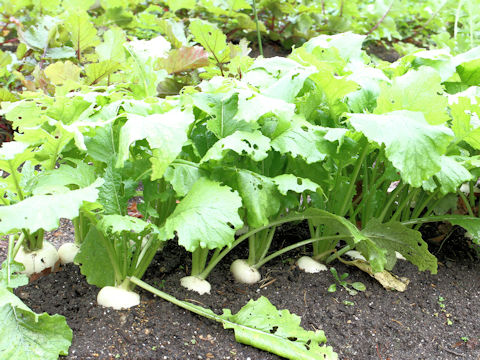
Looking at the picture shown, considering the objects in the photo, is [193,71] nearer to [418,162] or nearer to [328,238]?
[328,238]

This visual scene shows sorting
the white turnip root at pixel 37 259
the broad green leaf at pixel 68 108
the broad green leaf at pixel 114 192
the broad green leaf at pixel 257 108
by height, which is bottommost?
the white turnip root at pixel 37 259

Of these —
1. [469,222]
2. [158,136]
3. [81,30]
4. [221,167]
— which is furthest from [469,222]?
[81,30]

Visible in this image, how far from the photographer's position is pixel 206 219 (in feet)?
4.10

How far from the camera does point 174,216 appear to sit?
132cm

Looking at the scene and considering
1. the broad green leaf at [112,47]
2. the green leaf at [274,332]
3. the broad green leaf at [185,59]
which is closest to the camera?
the green leaf at [274,332]

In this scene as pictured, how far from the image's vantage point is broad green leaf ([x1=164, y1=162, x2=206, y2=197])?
135cm

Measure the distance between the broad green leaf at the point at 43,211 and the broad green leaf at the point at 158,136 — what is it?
0.47 feet

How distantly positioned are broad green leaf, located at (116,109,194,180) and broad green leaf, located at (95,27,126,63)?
3.21 ft

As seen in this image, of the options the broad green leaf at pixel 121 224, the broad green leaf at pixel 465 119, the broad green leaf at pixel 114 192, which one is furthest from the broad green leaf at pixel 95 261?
the broad green leaf at pixel 465 119

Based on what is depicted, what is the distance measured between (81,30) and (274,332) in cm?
194

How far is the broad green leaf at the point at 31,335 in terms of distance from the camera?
1.22m

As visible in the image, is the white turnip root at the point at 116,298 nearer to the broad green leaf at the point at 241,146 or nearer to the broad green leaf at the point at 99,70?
the broad green leaf at the point at 241,146

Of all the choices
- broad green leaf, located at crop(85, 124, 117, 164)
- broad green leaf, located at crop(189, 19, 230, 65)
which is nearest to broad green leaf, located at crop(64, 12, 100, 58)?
broad green leaf, located at crop(189, 19, 230, 65)

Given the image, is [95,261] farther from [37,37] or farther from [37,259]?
[37,37]
